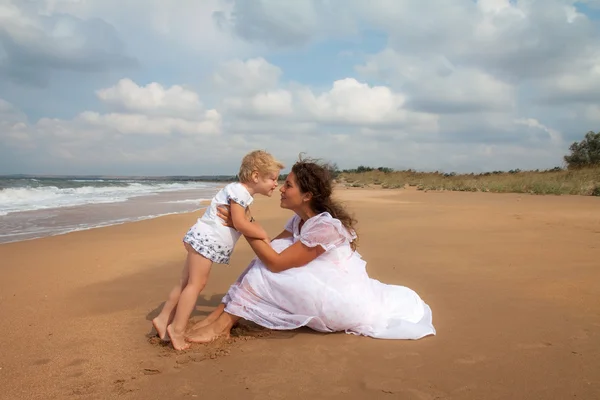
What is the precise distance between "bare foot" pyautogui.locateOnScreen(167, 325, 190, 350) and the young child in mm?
26

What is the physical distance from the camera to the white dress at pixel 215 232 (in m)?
3.61

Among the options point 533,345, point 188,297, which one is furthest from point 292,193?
point 533,345

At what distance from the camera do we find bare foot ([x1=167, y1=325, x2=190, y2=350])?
11.2 feet

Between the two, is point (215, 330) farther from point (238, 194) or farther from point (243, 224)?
point (238, 194)

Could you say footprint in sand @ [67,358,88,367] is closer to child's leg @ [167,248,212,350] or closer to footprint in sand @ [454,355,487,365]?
child's leg @ [167,248,212,350]

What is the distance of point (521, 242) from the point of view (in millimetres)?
→ 7586

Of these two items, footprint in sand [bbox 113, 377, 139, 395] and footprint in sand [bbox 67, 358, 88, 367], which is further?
footprint in sand [bbox 67, 358, 88, 367]

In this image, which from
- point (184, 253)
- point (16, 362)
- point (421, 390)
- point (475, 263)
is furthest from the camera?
point (184, 253)

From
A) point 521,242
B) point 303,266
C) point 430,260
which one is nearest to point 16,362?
point 303,266

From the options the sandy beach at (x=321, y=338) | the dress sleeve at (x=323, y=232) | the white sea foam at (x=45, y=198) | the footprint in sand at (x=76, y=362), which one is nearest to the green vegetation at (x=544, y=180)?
the sandy beach at (x=321, y=338)

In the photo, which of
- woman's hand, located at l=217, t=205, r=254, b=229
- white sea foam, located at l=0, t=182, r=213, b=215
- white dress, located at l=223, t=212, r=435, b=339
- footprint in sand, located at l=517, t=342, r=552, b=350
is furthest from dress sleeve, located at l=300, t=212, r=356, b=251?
white sea foam, located at l=0, t=182, r=213, b=215

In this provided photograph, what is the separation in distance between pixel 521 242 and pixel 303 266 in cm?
524

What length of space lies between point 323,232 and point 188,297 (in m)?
1.11

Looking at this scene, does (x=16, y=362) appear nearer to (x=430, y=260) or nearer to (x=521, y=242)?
(x=430, y=260)
